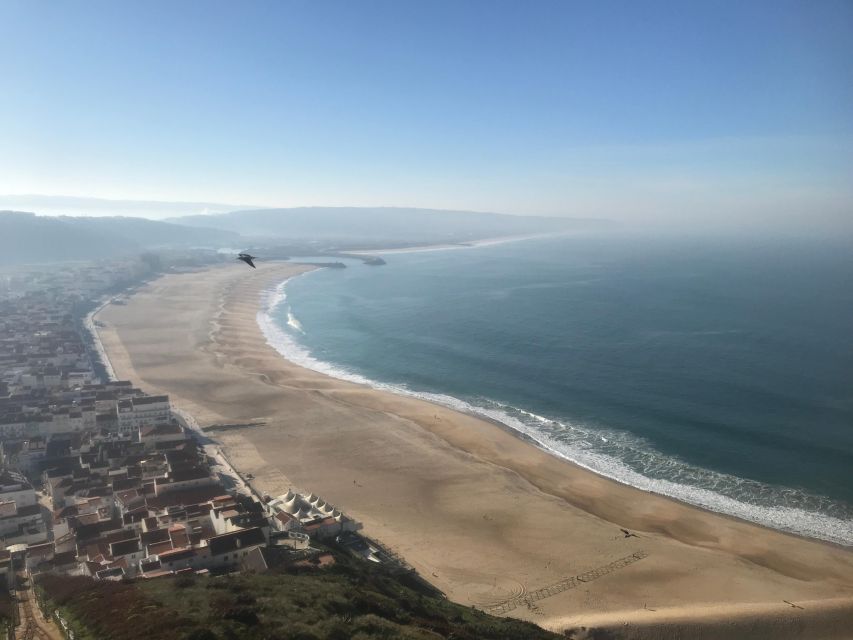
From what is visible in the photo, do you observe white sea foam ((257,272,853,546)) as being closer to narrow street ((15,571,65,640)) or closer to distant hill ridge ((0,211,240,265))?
narrow street ((15,571,65,640))

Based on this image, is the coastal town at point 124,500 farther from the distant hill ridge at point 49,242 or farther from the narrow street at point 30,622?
the distant hill ridge at point 49,242

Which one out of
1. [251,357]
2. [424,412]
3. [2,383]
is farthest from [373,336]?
[2,383]

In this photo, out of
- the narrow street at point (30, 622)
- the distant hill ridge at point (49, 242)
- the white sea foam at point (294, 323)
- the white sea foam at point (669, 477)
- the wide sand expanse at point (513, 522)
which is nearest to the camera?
the narrow street at point (30, 622)

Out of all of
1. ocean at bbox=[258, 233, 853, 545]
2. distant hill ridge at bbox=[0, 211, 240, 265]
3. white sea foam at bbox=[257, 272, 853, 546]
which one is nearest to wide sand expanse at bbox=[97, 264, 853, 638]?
white sea foam at bbox=[257, 272, 853, 546]

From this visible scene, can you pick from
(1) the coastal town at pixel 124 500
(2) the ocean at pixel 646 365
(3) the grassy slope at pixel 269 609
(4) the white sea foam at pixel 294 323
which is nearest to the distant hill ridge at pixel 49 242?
(2) the ocean at pixel 646 365

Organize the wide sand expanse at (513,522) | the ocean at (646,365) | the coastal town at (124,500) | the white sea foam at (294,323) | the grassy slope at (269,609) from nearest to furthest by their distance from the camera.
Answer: the grassy slope at (269,609)
the coastal town at (124,500)
the wide sand expanse at (513,522)
the ocean at (646,365)
the white sea foam at (294,323)

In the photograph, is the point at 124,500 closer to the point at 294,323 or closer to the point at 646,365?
the point at 646,365

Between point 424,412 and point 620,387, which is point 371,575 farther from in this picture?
point 620,387
